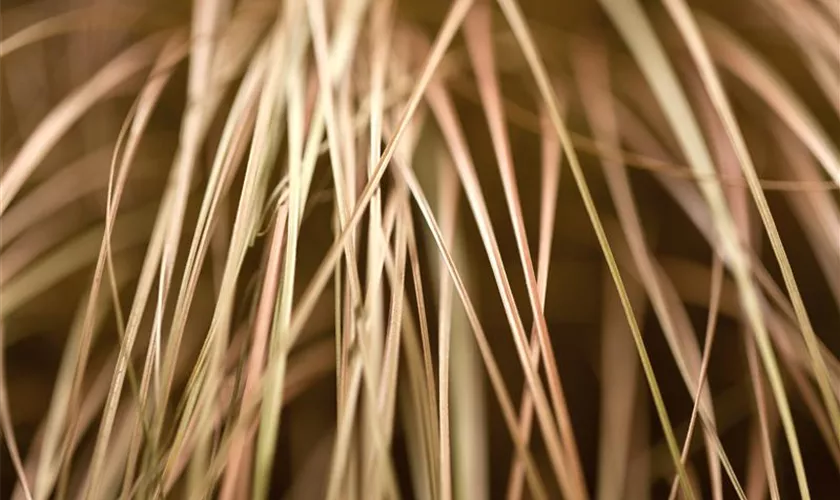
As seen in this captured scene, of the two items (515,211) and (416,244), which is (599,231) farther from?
(416,244)

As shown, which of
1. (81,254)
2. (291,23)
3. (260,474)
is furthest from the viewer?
(81,254)

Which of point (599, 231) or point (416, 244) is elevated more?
point (416, 244)

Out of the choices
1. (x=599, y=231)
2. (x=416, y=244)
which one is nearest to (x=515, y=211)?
(x=599, y=231)

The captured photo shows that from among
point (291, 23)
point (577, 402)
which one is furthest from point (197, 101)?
point (577, 402)

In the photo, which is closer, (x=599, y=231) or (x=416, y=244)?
(x=599, y=231)

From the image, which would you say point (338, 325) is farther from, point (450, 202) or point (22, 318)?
point (22, 318)

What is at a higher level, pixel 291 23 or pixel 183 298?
pixel 291 23

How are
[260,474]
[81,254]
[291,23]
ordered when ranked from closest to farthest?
[260,474] → [291,23] → [81,254]

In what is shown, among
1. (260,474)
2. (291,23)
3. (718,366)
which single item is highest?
(291,23)

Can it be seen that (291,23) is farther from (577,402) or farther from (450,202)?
(577,402)

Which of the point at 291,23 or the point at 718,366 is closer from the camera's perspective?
the point at 291,23
